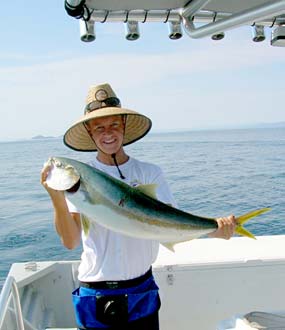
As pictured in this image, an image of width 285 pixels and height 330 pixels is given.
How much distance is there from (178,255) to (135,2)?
7.19 feet

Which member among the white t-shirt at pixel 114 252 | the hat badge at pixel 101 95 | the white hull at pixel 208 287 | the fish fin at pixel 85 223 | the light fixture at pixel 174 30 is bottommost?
the white hull at pixel 208 287

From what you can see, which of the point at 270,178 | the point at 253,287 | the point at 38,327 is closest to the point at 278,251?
the point at 253,287

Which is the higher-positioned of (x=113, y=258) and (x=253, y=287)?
(x=113, y=258)

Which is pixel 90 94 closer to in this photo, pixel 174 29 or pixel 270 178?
pixel 174 29

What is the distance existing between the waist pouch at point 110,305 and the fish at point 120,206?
1.16 ft

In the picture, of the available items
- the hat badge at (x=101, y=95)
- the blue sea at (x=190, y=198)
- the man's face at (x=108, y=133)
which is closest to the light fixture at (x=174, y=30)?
the hat badge at (x=101, y=95)

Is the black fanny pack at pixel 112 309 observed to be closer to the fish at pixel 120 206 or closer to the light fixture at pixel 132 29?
the fish at pixel 120 206

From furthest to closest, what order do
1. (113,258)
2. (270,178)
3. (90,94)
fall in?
(270,178)
(90,94)
(113,258)

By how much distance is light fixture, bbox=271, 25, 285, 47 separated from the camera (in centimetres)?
312

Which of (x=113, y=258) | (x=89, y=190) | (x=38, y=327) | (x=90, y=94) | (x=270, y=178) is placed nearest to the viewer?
(x=89, y=190)

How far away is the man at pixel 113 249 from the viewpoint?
7.65 ft

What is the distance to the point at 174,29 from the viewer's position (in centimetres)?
313

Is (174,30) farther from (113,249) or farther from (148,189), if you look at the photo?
(113,249)

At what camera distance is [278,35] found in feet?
10.3
